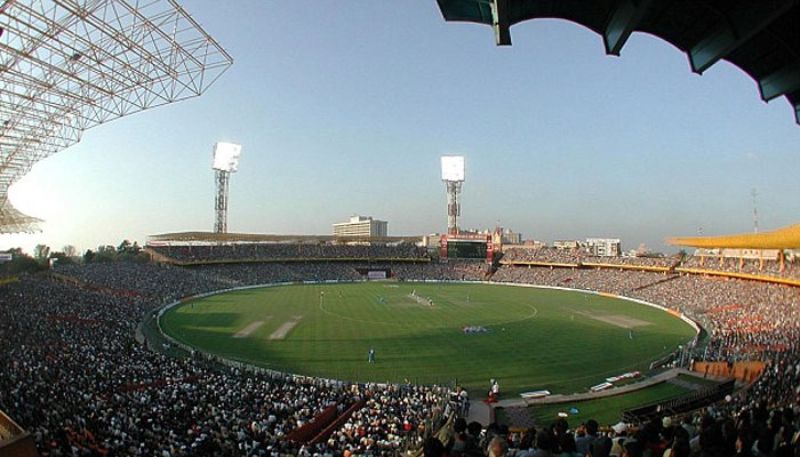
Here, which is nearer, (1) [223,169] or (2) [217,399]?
(2) [217,399]

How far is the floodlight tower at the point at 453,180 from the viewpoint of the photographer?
322 ft

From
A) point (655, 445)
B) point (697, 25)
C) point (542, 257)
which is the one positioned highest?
point (697, 25)

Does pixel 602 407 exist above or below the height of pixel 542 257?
below

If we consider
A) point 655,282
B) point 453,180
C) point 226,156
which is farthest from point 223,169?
point 655,282

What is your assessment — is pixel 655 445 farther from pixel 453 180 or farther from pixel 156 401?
pixel 453 180

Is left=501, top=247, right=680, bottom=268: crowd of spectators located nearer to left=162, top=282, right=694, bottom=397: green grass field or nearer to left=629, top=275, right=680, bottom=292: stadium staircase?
left=629, top=275, right=680, bottom=292: stadium staircase

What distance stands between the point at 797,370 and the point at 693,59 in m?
15.8

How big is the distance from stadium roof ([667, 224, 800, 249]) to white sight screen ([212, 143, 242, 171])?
7514 cm

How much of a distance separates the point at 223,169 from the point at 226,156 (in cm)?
261

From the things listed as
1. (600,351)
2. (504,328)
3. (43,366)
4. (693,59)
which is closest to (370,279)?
(504,328)

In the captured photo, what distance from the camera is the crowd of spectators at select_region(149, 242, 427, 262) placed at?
257ft

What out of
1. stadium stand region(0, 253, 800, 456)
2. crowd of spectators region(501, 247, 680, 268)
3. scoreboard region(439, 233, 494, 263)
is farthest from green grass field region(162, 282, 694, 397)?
scoreboard region(439, 233, 494, 263)

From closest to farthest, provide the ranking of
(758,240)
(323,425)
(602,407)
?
(323,425) → (602,407) → (758,240)

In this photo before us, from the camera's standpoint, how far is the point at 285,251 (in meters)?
87.1
